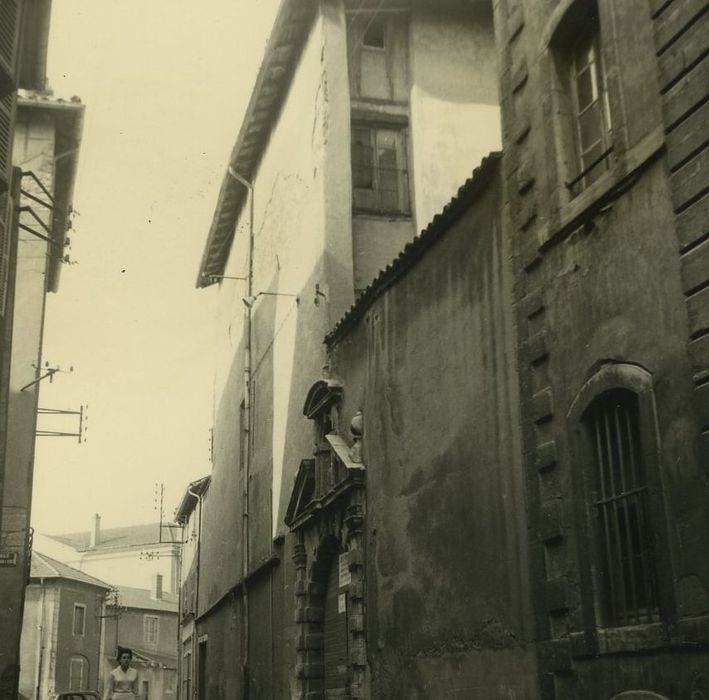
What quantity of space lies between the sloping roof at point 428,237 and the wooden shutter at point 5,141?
489 cm

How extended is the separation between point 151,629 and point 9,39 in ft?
177

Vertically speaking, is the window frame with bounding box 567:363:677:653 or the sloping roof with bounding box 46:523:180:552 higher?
the sloping roof with bounding box 46:523:180:552

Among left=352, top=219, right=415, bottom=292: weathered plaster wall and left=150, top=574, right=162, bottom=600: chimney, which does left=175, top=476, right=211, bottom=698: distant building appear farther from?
left=150, top=574, right=162, bottom=600: chimney

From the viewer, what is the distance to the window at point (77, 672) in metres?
49.9

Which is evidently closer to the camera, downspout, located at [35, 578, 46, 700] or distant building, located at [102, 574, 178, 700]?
downspout, located at [35, 578, 46, 700]

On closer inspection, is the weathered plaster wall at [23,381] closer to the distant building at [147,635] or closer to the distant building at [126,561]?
the distant building at [147,635]

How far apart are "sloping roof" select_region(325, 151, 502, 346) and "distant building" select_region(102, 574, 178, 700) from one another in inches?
1744

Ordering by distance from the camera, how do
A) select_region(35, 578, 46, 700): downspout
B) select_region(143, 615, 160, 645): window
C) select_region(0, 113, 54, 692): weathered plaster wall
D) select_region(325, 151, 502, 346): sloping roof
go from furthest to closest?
select_region(143, 615, 160, 645): window
select_region(35, 578, 46, 700): downspout
select_region(0, 113, 54, 692): weathered plaster wall
select_region(325, 151, 502, 346): sloping roof

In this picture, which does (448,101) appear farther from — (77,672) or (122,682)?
(77,672)

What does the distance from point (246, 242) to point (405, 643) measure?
46.6 feet

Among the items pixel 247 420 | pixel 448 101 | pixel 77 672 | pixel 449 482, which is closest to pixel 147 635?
pixel 77 672

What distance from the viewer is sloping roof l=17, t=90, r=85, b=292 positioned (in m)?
22.8

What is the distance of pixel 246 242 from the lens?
2388 cm

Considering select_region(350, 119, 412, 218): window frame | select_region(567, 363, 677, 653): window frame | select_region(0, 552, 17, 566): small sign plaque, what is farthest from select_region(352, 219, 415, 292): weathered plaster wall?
select_region(0, 552, 17, 566): small sign plaque
